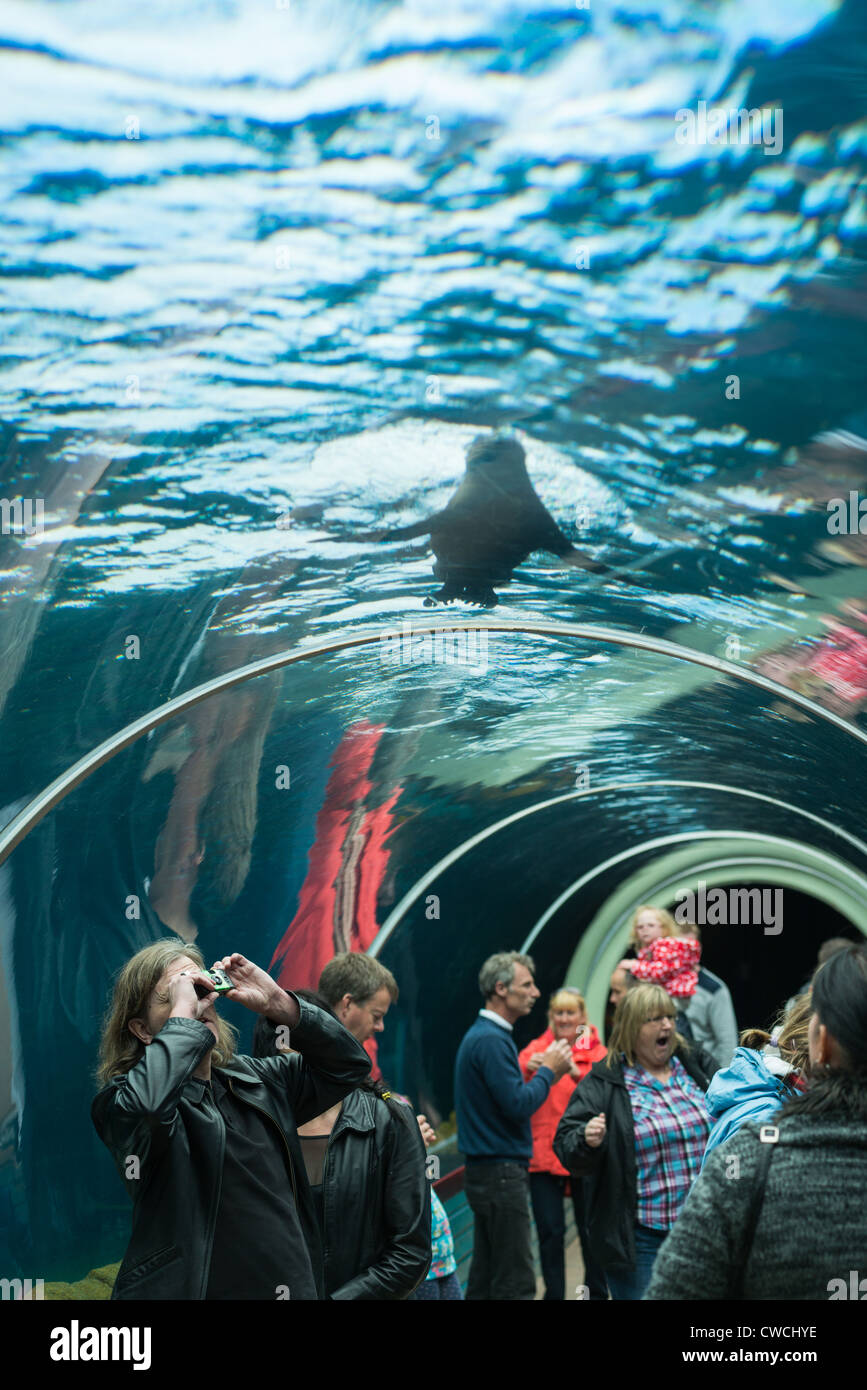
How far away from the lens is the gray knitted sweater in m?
2.51

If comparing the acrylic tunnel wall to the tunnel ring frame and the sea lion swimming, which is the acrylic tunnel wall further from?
the sea lion swimming

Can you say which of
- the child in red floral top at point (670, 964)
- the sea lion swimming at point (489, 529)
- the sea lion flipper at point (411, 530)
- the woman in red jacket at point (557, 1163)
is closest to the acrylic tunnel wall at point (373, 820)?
the sea lion swimming at point (489, 529)

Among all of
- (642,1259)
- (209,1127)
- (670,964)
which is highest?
(670,964)

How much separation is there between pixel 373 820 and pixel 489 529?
4.35 meters

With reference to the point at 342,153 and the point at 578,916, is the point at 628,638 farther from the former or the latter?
the point at 578,916

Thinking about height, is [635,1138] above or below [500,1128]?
below

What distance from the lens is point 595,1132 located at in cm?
596

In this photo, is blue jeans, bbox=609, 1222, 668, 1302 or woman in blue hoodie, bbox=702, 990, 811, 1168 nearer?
woman in blue hoodie, bbox=702, 990, 811, 1168

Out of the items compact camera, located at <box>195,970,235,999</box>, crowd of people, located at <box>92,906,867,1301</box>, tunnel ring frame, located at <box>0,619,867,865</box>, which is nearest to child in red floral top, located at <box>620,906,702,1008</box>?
crowd of people, located at <box>92,906,867,1301</box>

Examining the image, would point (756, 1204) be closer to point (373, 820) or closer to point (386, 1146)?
point (386, 1146)

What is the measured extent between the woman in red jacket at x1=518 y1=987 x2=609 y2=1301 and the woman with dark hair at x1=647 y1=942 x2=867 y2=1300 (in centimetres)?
509

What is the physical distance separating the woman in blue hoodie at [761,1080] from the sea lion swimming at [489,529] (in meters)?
2.62

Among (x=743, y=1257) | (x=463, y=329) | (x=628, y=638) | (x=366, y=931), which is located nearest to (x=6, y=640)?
(x=463, y=329)

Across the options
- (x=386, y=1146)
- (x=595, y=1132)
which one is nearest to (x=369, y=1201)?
(x=386, y=1146)
